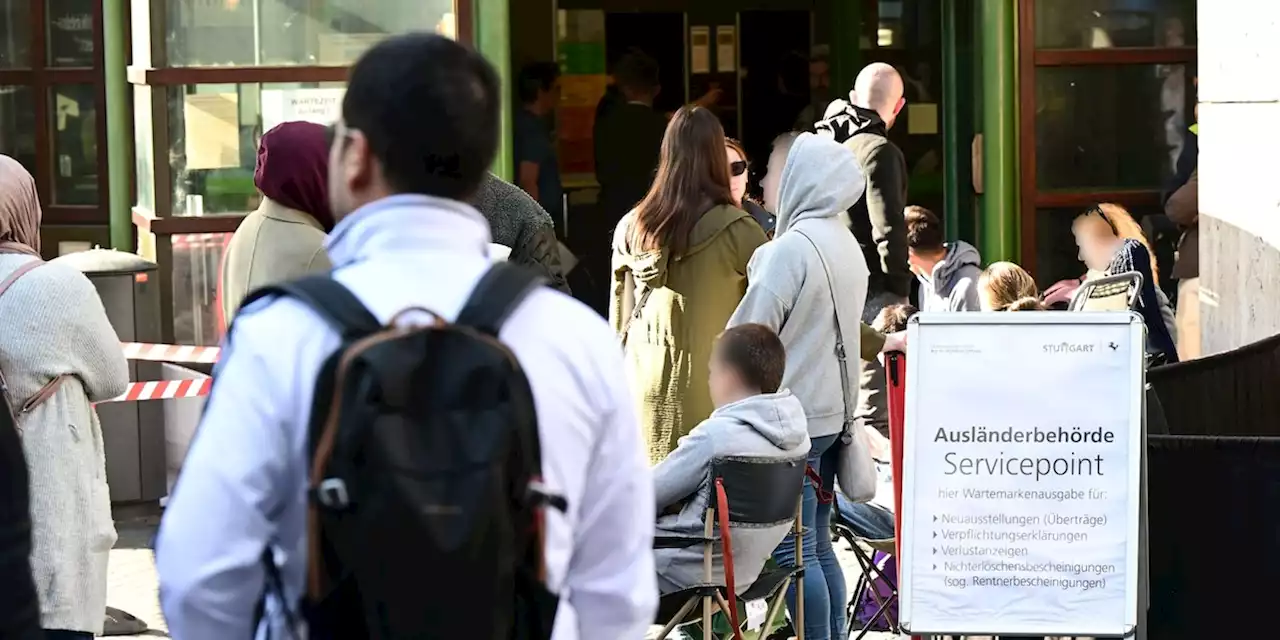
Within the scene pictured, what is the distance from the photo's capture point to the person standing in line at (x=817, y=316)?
19.6ft

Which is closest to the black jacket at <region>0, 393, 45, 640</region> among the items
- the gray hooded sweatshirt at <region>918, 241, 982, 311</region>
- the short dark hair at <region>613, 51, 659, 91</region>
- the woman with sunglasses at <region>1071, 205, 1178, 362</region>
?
the woman with sunglasses at <region>1071, 205, 1178, 362</region>

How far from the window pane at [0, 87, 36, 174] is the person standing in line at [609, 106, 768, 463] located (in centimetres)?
571

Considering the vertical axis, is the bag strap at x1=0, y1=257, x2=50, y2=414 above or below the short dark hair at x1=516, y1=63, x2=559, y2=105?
below

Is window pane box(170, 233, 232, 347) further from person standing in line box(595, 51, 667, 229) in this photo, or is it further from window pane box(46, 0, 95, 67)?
person standing in line box(595, 51, 667, 229)

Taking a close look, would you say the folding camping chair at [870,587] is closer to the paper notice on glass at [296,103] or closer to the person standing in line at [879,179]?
the person standing in line at [879,179]

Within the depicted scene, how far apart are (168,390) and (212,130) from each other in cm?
166

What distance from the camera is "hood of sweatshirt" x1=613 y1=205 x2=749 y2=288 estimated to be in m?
6.27

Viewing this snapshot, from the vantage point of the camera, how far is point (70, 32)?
10.7 meters

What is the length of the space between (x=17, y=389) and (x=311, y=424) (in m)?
2.61

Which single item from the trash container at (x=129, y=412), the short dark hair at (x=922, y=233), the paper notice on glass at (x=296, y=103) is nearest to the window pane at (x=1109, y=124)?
the short dark hair at (x=922, y=233)

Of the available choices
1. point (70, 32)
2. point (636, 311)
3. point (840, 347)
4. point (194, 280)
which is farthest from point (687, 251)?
point (70, 32)

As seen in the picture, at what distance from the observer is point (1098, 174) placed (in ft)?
33.1

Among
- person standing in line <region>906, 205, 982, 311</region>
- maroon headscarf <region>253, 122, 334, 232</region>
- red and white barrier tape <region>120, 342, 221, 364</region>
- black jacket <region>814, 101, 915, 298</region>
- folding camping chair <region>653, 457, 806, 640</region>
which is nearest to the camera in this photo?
maroon headscarf <region>253, 122, 334, 232</region>

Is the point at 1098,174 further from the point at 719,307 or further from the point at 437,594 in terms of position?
the point at 437,594
